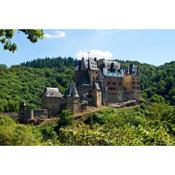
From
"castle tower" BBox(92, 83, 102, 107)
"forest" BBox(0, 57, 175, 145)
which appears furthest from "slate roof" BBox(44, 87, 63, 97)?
"castle tower" BBox(92, 83, 102, 107)

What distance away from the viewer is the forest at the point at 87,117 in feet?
26.6

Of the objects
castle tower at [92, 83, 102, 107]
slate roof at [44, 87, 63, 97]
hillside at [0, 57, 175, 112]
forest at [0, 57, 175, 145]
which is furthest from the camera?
castle tower at [92, 83, 102, 107]

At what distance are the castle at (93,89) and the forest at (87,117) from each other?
0.27 m

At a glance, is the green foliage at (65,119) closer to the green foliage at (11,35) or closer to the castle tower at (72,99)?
the castle tower at (72,99)

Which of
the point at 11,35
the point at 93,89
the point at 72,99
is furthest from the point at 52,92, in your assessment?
the point at 11,35

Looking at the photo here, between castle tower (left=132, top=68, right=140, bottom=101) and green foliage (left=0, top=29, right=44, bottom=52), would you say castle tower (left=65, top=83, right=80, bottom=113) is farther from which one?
green foliage (left=0, top=29, right=44, bottom=52)

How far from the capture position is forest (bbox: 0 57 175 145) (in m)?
8.09

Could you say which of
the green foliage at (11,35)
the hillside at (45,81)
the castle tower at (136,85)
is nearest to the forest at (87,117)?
the hillside at (45,81)

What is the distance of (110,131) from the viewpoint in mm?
8570

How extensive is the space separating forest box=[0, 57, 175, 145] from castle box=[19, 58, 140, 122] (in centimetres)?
27

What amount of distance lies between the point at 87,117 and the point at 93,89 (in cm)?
316
